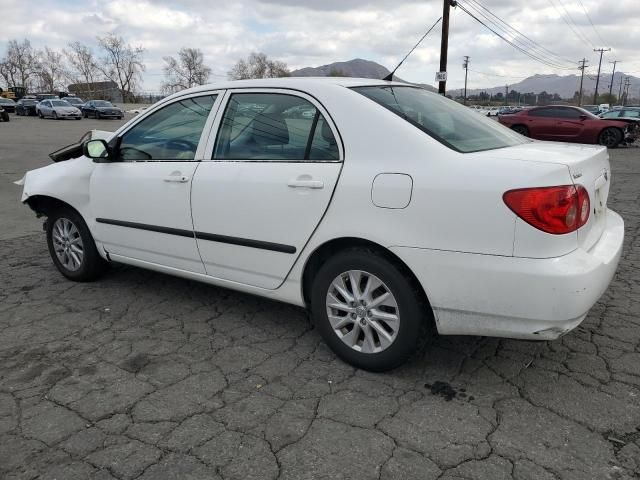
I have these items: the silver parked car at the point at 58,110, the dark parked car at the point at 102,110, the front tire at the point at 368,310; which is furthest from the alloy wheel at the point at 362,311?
the dark parked car at the point at 102,110

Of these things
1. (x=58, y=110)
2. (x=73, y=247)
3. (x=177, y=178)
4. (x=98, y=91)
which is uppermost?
(x=98, y=91)

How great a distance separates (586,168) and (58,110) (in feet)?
129

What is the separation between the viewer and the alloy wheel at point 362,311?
279 cm

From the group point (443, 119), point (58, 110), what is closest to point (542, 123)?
point (443, 119)

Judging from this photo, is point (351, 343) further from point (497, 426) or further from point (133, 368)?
point (133, 368)

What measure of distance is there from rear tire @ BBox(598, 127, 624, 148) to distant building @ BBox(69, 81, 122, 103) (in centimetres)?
8114

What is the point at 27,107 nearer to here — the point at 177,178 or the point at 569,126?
the point at 569,126

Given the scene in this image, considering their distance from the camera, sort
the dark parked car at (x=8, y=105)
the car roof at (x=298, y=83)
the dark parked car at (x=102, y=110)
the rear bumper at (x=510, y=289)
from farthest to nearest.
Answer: the dark parked car at (x=8, y=105)
the dark parked car at (x=102, y=110)
the car roof at (x=298, y=83)
the rear bumper at (x=510, y=289)

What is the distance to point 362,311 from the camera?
287 cm

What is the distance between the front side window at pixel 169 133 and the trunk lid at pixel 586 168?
200cm

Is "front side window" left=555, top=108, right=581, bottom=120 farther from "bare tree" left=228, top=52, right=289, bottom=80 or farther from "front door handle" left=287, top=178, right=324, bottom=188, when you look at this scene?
"bare tree" left=228, top=52, right=289, bottom=80

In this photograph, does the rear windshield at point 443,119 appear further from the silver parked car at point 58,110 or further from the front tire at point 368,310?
the silver parked car at point 58,110

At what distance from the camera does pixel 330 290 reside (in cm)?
295

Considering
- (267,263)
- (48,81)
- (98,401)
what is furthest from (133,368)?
(48,81)
